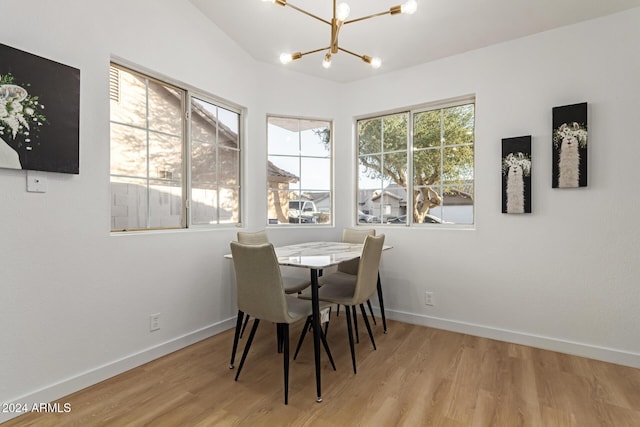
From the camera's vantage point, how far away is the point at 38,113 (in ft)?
5.87

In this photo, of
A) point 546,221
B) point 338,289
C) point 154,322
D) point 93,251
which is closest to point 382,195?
point 338,289

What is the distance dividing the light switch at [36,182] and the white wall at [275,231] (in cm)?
4

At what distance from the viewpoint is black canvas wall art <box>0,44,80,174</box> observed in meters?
1.67

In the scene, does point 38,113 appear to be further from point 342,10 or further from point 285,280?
point 285,280

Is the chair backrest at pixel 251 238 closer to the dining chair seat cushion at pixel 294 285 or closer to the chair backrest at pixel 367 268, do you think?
the dining chair seat cushion at pixel 294 285

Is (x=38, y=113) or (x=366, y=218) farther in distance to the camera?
(x=366, y=218)

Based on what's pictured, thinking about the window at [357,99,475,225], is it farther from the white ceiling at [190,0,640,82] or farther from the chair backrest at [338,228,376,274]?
the white ceiling at [190,0,640,82]

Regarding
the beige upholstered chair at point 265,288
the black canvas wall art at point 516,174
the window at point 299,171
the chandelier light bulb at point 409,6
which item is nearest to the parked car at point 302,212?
the window at point 299,171

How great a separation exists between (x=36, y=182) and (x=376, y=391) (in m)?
2.31

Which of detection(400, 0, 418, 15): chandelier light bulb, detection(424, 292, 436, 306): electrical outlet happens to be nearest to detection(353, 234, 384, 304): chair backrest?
detection(424, 292, 436, 306): electrical outlet

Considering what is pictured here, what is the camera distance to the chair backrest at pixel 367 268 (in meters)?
2.24

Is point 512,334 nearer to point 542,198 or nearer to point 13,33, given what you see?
point 542,198

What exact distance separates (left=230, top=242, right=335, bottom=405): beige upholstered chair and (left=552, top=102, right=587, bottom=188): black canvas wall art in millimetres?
2225

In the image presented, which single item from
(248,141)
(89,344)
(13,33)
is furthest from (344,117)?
(89,344)
